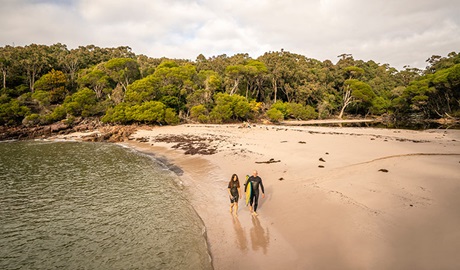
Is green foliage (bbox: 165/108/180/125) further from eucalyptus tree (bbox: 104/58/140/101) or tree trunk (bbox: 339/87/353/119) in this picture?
tree trunk (bbox: 339/87/353/119)

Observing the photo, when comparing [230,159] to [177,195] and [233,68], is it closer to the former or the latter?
[177,195]

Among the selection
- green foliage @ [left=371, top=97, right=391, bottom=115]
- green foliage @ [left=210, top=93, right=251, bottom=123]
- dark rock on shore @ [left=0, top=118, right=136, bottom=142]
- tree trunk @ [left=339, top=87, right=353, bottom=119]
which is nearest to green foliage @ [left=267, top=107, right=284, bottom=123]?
green foliage @ [left=210, top=93, right=251, bottom=123]

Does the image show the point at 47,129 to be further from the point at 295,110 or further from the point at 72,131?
the point at 295,110

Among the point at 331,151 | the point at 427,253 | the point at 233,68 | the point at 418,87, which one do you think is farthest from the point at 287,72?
the point at 427,253

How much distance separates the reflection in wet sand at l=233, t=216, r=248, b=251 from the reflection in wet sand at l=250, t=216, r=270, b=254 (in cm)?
24

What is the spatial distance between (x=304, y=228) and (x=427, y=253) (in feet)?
9.17

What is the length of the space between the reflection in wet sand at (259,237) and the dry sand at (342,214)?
3 centimetres

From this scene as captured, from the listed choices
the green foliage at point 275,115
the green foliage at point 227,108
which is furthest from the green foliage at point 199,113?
the green foliage at point 275,115

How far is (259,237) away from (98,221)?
20.6 feet

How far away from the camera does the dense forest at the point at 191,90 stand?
42.9 m

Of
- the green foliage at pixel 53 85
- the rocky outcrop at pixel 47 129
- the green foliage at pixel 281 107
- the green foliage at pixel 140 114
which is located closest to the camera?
the rocky outcrop at pixel 47 129

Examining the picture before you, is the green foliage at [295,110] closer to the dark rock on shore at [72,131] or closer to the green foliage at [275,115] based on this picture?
the green foliage at [275,115]

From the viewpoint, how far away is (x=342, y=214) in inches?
285

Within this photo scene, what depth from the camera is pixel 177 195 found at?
11.0 meters
